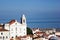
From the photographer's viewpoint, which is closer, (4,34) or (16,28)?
(4,34)

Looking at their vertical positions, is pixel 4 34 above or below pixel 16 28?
below

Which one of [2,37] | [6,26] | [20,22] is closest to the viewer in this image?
[2,37]

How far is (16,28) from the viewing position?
25.9 feet

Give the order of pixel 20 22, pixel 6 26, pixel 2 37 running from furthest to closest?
pixel 20 22 < pixel 6 26 < pixel 2 37

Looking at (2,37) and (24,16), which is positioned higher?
(24,16)

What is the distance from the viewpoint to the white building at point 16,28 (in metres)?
7.66

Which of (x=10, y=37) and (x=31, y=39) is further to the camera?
(x=31, y=39)

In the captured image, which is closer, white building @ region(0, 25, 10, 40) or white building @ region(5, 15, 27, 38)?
white building @ region(0, 25, 10, 40)

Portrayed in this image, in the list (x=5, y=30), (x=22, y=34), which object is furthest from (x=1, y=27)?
(x=22, y=34)

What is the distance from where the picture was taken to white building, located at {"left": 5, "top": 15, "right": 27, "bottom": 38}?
7659mm

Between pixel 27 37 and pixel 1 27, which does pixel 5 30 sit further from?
pixel 27 37

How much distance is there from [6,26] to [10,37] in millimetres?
399

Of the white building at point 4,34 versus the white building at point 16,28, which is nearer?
the white building at point 4,34

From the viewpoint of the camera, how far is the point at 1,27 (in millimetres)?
7359
